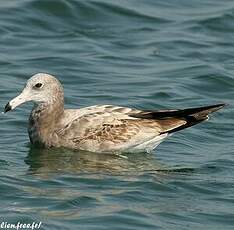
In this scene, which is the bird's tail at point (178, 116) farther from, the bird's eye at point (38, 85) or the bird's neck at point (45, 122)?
the bird's eye at point (38, 85)

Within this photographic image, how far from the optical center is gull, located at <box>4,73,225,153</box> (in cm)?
1612

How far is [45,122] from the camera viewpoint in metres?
16.5

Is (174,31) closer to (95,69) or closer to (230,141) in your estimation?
(95,69)

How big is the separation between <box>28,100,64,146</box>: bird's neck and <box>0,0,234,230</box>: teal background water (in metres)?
0.19

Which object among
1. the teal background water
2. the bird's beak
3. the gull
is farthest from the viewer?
the gull

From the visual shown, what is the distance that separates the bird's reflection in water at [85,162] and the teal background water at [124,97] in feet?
0.05

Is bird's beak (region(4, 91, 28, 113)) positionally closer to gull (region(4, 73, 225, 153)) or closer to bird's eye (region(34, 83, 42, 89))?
gull (region(4, 73, 225, 153))

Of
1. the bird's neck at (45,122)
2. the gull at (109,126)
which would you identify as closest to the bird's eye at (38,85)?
the gull at (109,126)

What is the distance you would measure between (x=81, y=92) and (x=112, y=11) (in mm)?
5262

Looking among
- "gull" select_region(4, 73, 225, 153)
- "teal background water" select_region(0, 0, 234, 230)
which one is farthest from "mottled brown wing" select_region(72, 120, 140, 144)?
"teal background water" select_region(0, 0, 234, 230)

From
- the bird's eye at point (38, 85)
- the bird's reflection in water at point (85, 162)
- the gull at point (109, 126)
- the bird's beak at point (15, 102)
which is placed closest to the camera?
the bird's reflection in water at point (85, 162)

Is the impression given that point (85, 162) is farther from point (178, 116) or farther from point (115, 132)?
point (178, 116)

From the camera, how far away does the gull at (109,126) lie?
16.1 meters

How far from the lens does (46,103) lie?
1652 cm
